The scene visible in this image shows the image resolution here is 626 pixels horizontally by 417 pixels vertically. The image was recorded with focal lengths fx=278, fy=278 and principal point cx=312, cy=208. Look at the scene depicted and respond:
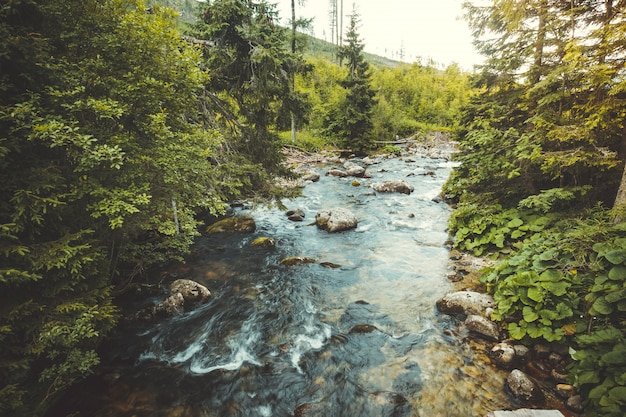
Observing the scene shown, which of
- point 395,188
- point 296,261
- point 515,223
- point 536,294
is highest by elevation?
point 395,188

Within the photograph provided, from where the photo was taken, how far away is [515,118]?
8.59m

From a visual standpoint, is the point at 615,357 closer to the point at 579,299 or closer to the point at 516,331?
the point at 579,299

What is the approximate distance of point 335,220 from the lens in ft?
39.2

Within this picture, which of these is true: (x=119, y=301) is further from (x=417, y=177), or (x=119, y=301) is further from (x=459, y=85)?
(x=459, y=85)

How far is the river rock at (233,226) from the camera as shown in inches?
455

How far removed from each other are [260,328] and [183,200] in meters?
3.34

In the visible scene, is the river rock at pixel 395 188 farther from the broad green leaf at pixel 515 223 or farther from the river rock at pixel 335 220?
the broad green leaf at pixel 515 223

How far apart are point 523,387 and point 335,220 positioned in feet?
27.2

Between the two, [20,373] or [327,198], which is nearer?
[20,373]

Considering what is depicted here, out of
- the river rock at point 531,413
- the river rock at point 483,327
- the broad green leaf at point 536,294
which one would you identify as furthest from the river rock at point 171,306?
the broad green leaf at point 536,294

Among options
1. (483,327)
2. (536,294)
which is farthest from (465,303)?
(536,294)

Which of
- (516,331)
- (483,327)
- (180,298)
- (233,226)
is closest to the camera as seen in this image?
(516,331)

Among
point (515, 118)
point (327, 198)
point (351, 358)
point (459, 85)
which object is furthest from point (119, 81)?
point (459, 85)

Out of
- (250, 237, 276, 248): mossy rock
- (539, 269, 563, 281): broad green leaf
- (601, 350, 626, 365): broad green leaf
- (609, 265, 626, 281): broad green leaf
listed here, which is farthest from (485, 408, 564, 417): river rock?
→ (250, 237, 276, 248): mossy rock
